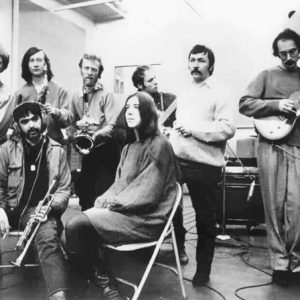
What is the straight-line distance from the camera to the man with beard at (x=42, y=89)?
2.97 metres

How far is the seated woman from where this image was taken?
2068mm

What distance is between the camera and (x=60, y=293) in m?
2.00

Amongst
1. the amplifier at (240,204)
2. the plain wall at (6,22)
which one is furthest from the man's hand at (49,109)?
the plain wall at (6,22)

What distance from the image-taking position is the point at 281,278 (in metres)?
2.62

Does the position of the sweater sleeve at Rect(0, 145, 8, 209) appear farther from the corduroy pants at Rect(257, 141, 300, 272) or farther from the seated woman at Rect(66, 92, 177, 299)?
the corduroy pants at Rect(257, 141, 300, 272)

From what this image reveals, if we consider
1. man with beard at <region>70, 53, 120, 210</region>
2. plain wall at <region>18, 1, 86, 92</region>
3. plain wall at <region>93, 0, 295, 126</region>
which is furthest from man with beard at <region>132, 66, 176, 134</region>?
plain wall at <region>18, 1, 86, 92</region>

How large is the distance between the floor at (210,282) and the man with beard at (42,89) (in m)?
1.02

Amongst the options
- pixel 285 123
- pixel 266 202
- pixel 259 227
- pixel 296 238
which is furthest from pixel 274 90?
pixel 259 227

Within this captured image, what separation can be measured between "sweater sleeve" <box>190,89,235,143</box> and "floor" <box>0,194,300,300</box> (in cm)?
91

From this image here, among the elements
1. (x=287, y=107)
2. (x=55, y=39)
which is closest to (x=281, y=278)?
(x=287, y=107)

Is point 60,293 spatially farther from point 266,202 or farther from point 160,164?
point 266,202

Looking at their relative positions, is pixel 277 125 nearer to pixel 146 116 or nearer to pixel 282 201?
pixel 282 201

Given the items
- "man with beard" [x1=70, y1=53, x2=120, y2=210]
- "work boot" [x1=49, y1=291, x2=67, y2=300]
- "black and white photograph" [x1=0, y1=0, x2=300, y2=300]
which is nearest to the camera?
"work boot" [x1=49, y1=291, x2=67, y2=300]

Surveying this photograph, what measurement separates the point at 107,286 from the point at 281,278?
1.17 m
